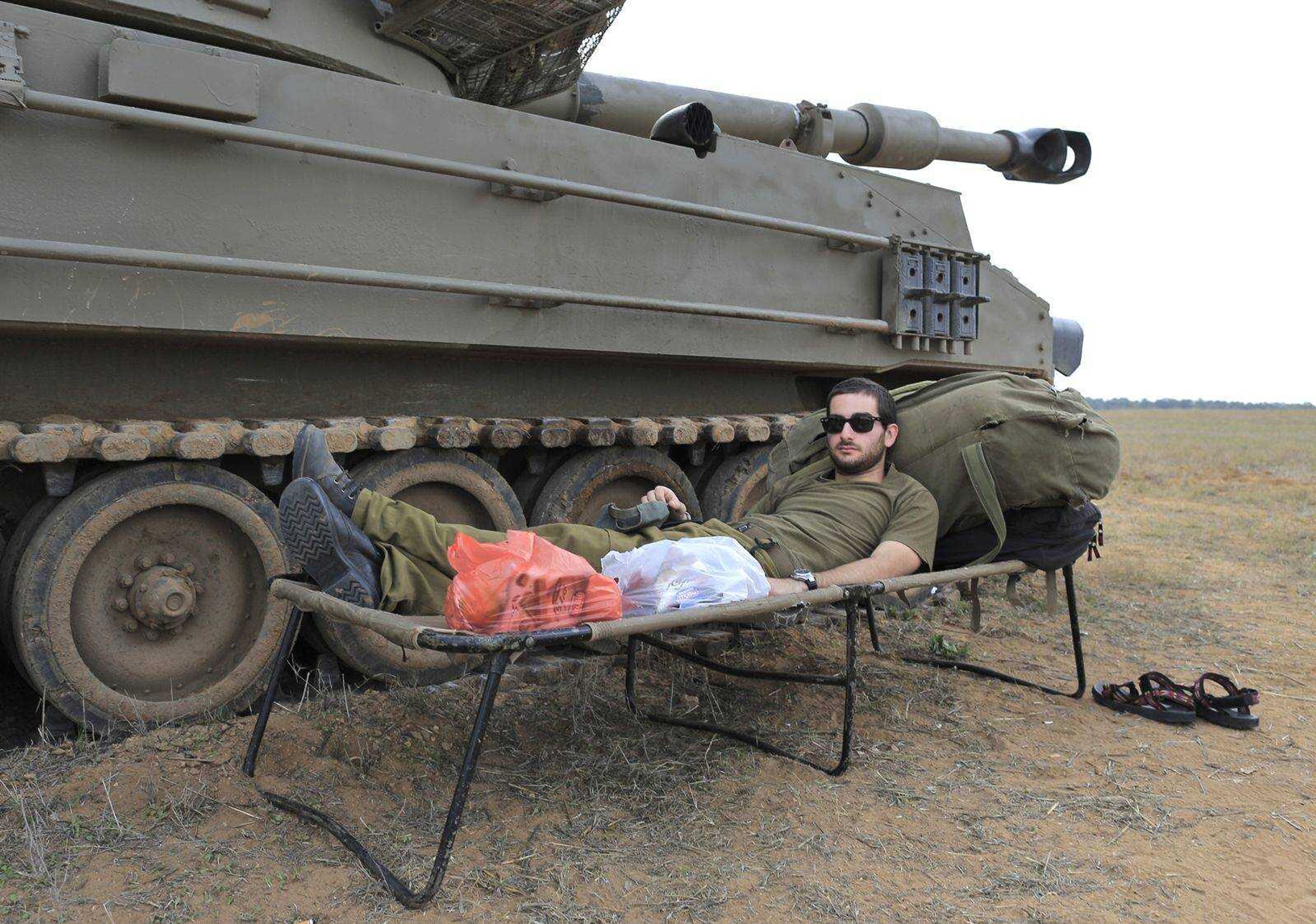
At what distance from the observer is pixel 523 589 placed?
2820mm

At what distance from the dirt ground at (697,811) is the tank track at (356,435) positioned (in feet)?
3.14

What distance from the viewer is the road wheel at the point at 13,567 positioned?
12.3 feet

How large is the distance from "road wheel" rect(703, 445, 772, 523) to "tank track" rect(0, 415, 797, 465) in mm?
109

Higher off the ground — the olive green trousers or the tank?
the tank

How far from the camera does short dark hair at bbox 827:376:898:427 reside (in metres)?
4.29

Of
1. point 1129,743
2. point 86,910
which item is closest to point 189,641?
point 86,910

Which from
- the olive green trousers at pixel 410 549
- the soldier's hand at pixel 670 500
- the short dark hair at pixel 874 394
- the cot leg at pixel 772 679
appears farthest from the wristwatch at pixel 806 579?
the short dark hair at pixel 874 394

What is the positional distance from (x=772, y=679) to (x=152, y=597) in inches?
87.6

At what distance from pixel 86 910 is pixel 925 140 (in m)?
6.41

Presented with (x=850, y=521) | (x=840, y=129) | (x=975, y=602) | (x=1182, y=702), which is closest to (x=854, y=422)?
(x=850, y=521)

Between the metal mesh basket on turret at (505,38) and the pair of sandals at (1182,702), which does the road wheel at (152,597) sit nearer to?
the metal mesh basket on turret at (505,38)

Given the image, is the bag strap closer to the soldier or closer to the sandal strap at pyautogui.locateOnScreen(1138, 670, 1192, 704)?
the soldier

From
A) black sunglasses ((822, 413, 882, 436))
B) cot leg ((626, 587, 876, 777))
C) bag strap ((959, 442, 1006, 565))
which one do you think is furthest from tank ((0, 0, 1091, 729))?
bag strap ((959, 442, 1006, 565))

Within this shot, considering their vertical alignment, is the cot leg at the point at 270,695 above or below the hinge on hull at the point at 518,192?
below
